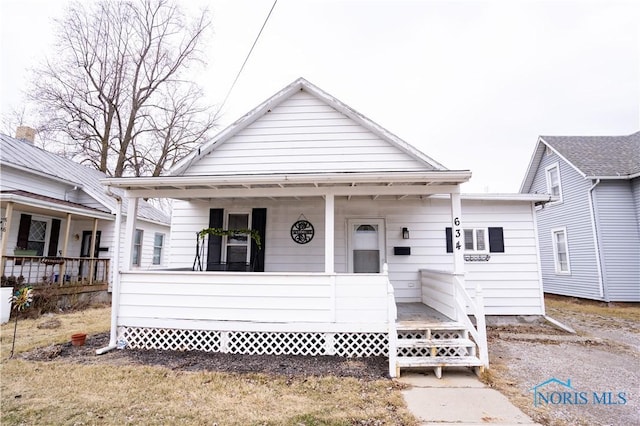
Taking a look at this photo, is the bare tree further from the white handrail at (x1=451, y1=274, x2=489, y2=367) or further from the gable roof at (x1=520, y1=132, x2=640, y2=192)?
the gable roof at (x1=520, y1=132, x2=640, y2=192)

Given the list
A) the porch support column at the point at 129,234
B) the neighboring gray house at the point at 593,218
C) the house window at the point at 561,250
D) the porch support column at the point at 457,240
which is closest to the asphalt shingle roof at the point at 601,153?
the neighboring gray house at the point at 593,218

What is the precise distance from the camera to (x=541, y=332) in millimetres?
6734

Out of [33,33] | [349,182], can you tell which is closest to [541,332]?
[349,182]

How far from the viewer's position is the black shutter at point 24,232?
9.63m

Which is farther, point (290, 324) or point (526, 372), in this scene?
point (290, 324)

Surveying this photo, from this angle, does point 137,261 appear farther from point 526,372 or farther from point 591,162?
point 591,162

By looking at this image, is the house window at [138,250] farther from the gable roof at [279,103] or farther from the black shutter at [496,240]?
the black shutter at [496,240]

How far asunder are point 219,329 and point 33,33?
17.6 metres

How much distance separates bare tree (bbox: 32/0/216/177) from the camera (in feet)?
51.3

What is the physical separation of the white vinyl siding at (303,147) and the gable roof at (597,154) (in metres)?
8.80

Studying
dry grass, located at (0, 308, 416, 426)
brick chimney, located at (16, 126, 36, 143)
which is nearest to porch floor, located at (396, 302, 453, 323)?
dry grass, located at (0, 308, 416, 426)

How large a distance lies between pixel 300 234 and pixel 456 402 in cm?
456

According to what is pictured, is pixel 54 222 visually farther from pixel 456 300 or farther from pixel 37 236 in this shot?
pixel 456 300

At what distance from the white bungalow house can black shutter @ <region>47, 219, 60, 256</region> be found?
21.0 ft
